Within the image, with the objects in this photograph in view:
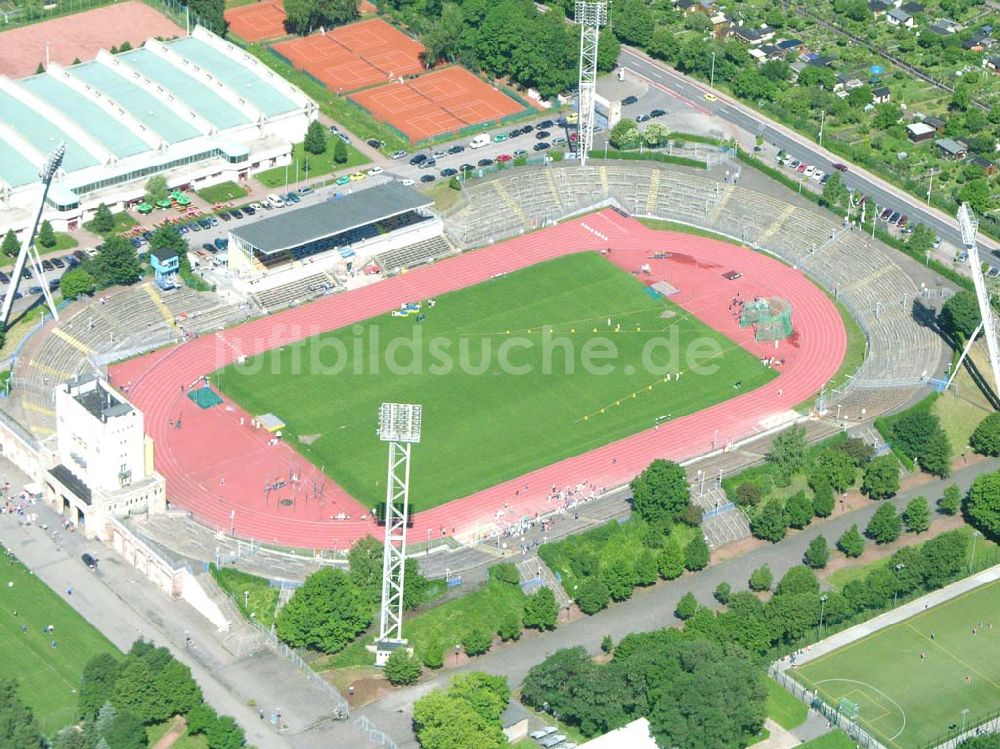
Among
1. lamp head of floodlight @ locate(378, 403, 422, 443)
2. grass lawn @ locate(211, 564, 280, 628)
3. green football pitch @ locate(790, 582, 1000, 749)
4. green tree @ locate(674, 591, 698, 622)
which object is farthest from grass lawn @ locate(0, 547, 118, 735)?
green football pitch @ locate(790, 582, 1000, 749)

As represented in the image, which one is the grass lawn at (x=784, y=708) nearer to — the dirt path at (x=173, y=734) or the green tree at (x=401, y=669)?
the green tree at (x=401, y=669)

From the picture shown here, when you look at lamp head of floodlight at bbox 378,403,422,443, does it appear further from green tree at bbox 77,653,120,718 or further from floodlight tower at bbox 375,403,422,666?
green tree at bbox 77,653,120,718

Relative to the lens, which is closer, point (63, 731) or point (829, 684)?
point (63, 731)

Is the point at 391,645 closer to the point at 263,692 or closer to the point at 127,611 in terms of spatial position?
the point at 263,692

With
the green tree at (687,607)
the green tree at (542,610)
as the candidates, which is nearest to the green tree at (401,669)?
the green tree at (542,610)

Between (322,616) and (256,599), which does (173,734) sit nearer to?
(322,616)

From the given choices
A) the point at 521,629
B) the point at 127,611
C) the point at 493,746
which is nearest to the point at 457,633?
the point at 521,629

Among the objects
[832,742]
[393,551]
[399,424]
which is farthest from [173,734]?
[832,742]
